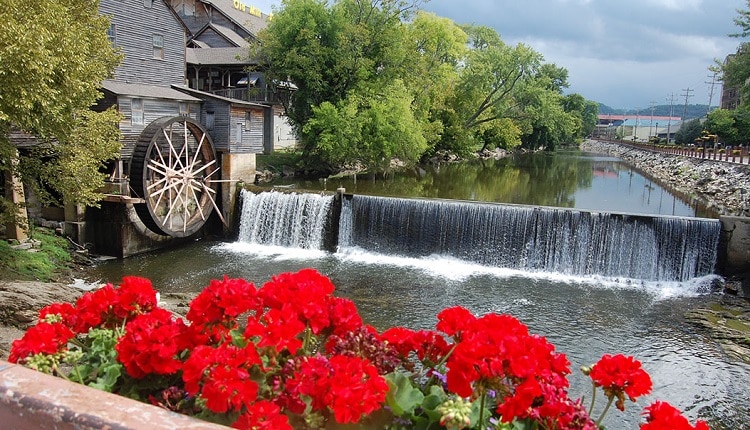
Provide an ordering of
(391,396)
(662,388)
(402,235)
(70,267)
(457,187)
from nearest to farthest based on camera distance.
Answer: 1. (391,396)
2. (662,388)
3. (70,267)
4. (402,235)
5. (457,187)

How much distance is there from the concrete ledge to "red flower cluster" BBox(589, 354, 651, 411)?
147 centimetres

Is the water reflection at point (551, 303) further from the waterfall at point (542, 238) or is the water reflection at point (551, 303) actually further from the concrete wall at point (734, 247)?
the concrete wall at point (734, 247)

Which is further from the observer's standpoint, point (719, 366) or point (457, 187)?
point (457, 187)

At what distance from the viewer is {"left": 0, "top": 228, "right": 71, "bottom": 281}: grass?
12.9 metres

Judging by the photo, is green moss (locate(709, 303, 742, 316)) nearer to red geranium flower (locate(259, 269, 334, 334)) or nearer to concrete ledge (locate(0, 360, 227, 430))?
red geranium flower (locate(259, 269, 334, 334))

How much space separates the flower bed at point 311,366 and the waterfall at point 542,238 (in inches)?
556

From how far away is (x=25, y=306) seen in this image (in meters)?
8.66

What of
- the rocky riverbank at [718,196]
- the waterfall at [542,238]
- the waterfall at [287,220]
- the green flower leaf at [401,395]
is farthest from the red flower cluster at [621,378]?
the waterfall at [287,220]

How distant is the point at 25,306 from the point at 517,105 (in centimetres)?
3838

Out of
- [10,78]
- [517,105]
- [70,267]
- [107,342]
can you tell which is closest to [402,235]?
[70,267]

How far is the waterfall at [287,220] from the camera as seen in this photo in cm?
1878

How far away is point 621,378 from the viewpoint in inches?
89.8

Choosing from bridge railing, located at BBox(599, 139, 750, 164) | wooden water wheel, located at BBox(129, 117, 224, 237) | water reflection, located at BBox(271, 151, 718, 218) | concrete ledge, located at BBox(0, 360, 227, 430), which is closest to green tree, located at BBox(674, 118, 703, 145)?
bridge railing, located at BBox(599, 139, 750, 164)

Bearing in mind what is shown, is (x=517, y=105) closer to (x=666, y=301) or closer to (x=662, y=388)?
(x=666, y=301)
